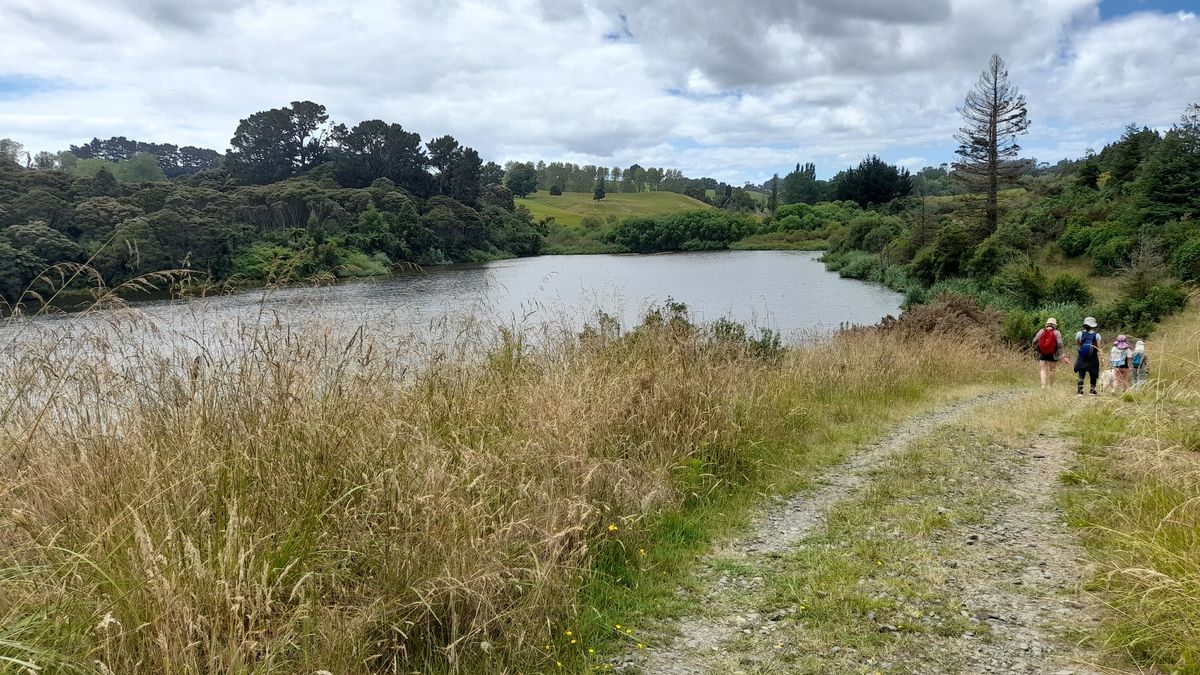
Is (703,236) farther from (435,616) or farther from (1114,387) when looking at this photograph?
(435,616)

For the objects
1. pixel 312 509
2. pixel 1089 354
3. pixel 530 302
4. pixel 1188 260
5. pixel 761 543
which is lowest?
pixel 761 543

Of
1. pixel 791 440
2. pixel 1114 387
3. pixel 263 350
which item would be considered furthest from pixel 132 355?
Answer: pixel 1114 387

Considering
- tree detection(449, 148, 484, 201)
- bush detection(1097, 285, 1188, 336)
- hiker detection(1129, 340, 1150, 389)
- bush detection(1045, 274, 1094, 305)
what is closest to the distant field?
tree detection(449, 148, 484, 201)

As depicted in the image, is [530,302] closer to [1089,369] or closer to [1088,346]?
[1088,346]

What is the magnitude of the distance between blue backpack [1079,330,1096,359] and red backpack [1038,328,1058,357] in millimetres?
899

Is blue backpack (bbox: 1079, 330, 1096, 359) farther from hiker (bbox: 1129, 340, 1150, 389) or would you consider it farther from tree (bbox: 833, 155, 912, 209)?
tree (bbox: 833, 155, 912, 209)

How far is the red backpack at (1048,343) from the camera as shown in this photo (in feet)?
41.4

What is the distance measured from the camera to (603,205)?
461 ft

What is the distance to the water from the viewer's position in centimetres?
516

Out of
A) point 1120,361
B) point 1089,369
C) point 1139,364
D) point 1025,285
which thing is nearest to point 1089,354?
point 1089,369

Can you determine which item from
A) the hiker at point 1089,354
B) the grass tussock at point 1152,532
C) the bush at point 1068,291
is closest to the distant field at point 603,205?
the bush at point 1068,291

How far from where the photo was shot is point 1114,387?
37.6ft

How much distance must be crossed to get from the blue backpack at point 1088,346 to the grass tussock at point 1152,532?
5271 millimetres

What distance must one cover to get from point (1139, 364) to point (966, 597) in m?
11.2
